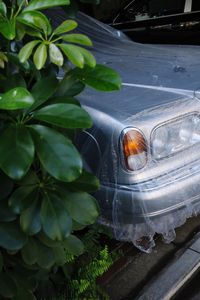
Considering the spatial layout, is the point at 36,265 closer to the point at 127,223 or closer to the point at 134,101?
the point at 127,223

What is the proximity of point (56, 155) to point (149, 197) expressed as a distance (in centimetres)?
104

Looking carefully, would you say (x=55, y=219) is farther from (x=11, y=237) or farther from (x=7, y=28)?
(x=7, y=28)

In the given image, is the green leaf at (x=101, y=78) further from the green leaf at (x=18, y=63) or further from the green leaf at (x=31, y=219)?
the green leaf at (x=31, y=219)

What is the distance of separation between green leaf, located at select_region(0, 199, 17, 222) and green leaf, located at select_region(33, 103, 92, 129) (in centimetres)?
36

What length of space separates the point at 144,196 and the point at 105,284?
2.20ft

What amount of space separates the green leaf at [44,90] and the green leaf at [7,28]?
0.17 m

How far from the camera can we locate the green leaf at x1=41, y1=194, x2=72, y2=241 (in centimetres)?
111

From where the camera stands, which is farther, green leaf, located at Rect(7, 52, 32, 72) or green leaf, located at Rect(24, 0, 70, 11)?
green leaf, located at Rect(7, 52, 32, 72)

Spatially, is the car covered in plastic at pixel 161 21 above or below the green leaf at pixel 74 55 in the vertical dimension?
below

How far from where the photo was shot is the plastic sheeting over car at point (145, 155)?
1899 millimetres

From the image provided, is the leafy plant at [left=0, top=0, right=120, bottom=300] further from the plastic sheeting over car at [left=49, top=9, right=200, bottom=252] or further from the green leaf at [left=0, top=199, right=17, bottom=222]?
the plastic sheeting over car at [left=49, top=9, right=200, bottom=252]

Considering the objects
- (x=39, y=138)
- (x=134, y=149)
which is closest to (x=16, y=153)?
(x=39, y=138)

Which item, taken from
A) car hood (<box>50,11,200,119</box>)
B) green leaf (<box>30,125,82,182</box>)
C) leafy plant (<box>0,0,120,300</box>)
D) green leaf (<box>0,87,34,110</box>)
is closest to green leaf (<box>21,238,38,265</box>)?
leafy plant (<box>0,0,120,300</box>)

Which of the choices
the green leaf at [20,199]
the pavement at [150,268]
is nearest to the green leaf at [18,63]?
the green leaf at [20,199]
